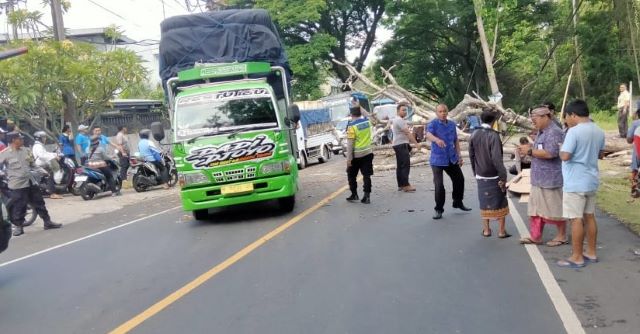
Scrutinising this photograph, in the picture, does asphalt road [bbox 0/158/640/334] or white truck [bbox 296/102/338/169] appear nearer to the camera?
asphalt road [bbox 0/158/640/334]

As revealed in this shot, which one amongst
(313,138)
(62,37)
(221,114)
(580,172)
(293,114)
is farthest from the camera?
(313,138)

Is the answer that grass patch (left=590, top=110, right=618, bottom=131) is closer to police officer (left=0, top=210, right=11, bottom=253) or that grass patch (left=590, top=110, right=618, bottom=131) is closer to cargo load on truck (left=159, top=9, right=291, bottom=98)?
cargo load on truck (left=159, top=9, right=291, bottom=98)

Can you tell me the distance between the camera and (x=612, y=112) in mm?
31344

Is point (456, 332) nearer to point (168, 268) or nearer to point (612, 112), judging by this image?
point (168, 268)

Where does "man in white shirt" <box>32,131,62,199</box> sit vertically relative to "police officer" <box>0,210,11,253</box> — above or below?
above

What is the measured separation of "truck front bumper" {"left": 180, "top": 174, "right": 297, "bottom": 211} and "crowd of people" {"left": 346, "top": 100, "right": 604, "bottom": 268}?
2522mm

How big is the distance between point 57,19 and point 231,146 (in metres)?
11.1

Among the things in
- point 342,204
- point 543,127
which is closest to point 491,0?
point 342,204

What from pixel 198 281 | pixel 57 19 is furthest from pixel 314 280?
pixel 57 19

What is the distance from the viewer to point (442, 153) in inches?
350

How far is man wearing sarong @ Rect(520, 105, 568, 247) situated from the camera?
21.5ft

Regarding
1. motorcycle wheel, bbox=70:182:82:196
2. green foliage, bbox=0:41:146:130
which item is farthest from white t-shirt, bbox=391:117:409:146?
green foliage, bbox=0:41:146:130

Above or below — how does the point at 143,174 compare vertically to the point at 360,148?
below

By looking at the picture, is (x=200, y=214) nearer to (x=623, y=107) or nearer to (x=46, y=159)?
(x=46, y=159)
